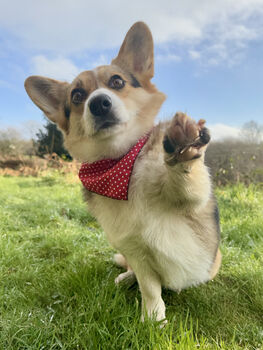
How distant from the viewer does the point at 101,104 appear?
5.98 feet

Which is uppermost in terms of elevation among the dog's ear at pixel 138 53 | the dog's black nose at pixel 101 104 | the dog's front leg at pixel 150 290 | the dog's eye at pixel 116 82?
the dog's ear at pixel 138 53

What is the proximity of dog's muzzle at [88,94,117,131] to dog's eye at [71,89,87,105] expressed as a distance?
27 centimetres

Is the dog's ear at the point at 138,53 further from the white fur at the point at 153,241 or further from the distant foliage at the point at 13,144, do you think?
the distant foliage at the point at 13,144

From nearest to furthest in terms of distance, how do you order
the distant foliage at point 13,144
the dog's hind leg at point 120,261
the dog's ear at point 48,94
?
the dog's ear at point 48,94 → the dog's hind leg at point 120,261 → the distant foliage at point 13,144

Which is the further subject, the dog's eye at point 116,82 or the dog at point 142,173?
the dog's eye at point 116,82

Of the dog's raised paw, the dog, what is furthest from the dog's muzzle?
the dog's raised paw

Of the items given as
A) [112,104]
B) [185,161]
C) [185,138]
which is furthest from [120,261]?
[185,138]

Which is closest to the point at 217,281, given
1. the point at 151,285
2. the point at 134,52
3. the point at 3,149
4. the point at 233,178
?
the point at 151,285

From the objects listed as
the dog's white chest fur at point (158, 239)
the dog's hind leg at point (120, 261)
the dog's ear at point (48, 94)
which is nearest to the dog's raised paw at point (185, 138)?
the dog's white chest fur at point (158, 239)

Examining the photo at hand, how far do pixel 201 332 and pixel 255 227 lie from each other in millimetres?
2297

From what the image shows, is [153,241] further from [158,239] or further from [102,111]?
[102,111]

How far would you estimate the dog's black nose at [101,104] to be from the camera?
71.6 inches

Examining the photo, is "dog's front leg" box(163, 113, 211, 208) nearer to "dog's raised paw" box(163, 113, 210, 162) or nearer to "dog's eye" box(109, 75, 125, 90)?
"dog's raised paw" box(163, 113, 210, 162)

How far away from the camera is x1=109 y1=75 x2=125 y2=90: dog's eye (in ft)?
6.72
